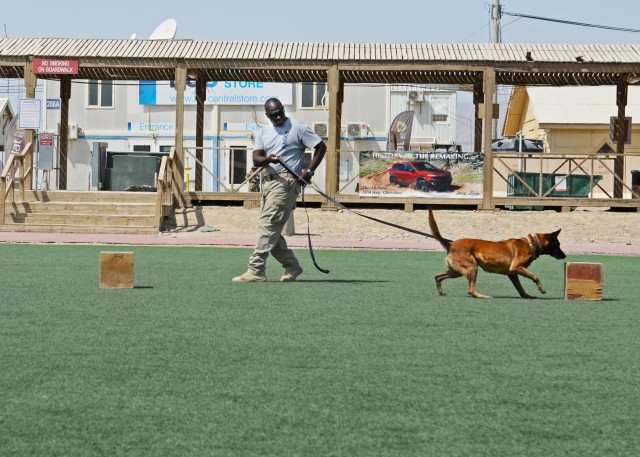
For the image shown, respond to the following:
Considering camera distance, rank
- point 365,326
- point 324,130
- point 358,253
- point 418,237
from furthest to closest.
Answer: point 324,130 → point 418,237 → point 358,253 → point 365,326

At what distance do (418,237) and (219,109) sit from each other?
80.1 feet

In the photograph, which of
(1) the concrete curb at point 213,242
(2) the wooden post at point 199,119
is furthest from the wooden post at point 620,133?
(2) the wooden post at point 199,119

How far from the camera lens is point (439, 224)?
27.8 meters

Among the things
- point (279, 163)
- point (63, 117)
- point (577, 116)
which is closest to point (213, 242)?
point (63, 117)

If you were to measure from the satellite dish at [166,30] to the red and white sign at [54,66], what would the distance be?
1320cm

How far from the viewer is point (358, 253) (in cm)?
2156

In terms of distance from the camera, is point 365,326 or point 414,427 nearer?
point 414,427

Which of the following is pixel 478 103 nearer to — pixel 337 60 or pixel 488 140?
pixel 488 140

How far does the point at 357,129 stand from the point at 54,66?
19.9 metres

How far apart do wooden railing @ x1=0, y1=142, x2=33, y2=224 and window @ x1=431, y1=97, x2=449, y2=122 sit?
79.2 ft

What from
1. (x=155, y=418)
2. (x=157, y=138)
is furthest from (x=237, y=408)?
(x=157, y=138)

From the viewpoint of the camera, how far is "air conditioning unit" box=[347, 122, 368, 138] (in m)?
47.5

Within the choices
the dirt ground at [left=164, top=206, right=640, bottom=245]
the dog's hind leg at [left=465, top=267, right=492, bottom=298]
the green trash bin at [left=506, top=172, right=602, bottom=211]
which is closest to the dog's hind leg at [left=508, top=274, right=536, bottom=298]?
the dog's hind leg at [left=465, top=267, right=492, bottom=298]

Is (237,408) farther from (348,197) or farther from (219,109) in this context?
(219,109)
